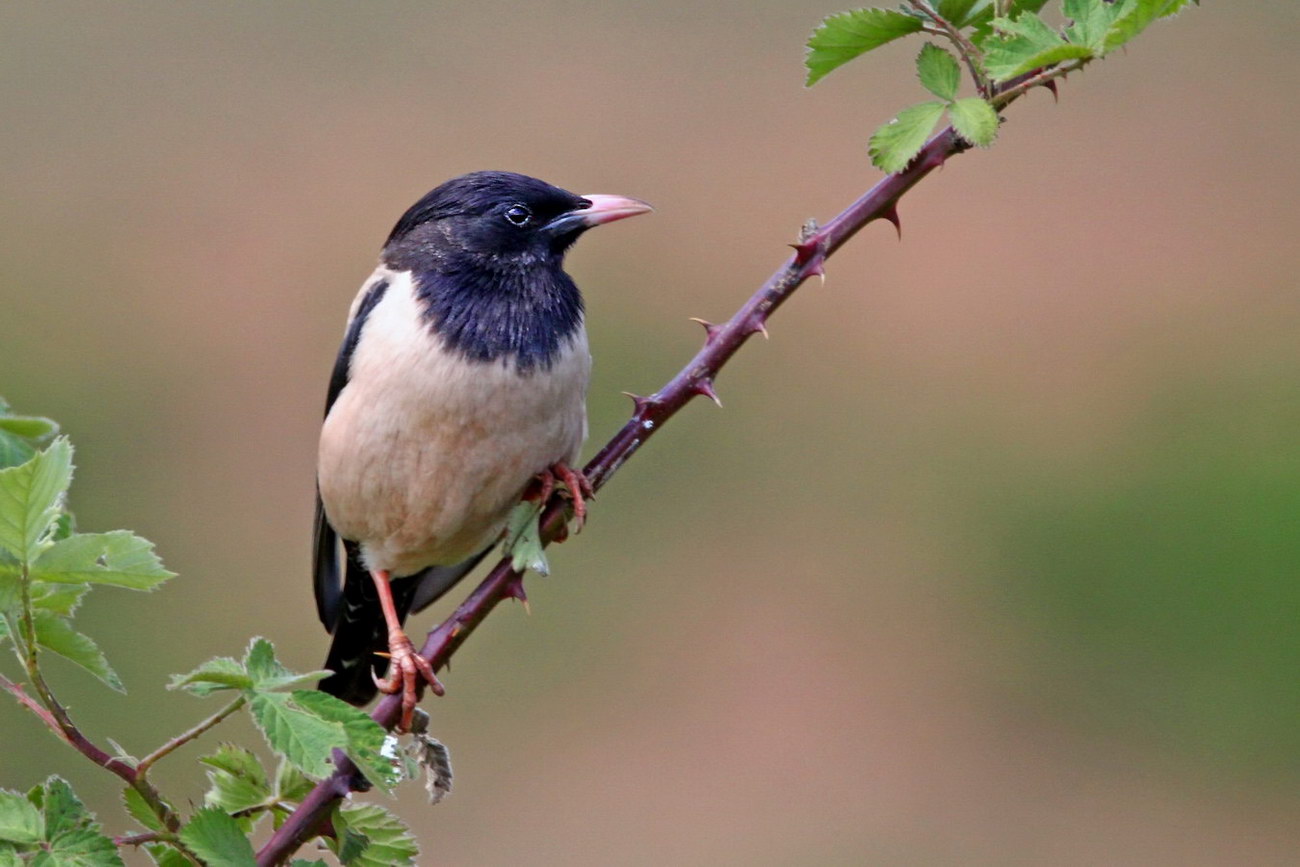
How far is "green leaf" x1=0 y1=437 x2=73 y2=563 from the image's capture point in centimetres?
179

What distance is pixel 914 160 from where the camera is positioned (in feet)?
7.79

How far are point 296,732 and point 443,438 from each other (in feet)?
6.10

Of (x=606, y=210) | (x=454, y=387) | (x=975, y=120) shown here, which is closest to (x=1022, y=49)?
(x=975, y=120)

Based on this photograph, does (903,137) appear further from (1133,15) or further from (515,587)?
(515,587)

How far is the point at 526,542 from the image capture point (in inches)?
112

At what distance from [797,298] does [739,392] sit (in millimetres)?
1224

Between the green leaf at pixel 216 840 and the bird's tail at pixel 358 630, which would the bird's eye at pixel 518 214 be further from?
the green leaf at pixel 216 840

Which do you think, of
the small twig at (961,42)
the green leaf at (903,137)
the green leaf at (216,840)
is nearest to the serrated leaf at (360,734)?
the green leaf at (216,840)

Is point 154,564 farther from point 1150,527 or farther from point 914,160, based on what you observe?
point 1150,527

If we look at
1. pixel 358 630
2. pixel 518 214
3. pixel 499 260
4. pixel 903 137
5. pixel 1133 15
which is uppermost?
pixel 1133 15

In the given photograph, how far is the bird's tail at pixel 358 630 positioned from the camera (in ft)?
14.0

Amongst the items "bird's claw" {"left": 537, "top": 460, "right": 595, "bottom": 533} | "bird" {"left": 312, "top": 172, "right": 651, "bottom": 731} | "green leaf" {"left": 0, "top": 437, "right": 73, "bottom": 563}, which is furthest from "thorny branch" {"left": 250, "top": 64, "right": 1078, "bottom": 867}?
"bird" {"left": 312, "top": 172, "right": 651, "bottom": 731}

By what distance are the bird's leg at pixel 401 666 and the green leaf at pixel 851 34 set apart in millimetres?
1162

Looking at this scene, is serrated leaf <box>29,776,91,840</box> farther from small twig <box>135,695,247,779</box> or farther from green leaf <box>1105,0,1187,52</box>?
green leaf <box>1105,0,1187,52</box>
